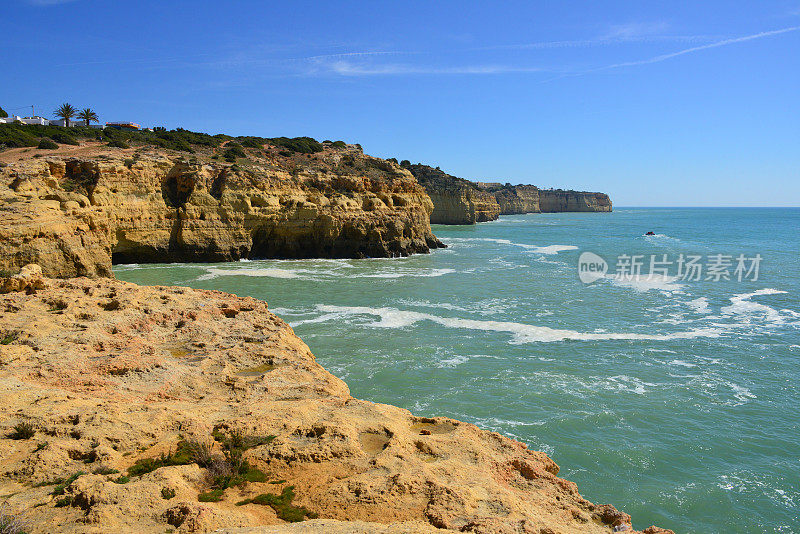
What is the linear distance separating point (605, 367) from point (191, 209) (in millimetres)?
30147

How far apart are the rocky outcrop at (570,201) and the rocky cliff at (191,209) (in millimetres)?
137690

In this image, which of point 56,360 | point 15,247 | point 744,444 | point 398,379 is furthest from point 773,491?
point 15,247

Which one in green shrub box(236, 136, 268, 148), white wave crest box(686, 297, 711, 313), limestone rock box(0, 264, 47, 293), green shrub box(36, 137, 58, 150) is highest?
green shrub box(236, 136, 268, 148)

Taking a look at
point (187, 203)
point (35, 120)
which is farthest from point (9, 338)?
point (35, 120)

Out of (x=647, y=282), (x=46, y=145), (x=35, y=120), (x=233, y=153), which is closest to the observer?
(x=647, y=282)

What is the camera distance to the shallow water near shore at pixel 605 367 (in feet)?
29.8

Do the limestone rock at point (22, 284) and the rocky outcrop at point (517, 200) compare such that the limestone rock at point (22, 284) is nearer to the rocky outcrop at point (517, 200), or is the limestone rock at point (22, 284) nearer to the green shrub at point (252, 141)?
the green shrub at point (252, 141)

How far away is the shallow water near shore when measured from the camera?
9.09 m

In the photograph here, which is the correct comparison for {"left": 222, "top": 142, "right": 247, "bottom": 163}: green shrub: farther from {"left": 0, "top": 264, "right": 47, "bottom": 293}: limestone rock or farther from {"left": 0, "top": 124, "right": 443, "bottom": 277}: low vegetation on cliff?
{"left": 0, "top": 264, "right": 47, "bottom": 293}: limestone rock

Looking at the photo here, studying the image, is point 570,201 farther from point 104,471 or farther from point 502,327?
point 104,471

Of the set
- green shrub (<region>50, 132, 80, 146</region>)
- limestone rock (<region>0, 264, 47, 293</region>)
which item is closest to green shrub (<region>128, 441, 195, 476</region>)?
limestone rock (<region>0, 264, 47, 293</region>)

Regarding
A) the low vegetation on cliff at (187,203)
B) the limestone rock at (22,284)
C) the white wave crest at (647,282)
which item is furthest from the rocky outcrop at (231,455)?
the white wave crest at (647,282)

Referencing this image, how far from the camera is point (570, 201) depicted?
18225 cm

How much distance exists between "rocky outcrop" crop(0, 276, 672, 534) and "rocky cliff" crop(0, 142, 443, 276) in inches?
634
